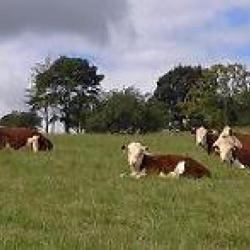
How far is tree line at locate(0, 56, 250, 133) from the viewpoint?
Answer: 4072 inches

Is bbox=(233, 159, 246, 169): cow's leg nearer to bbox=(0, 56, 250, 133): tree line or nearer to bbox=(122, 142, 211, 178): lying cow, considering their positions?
bbox=(122, 142, 211, 178): lying cow

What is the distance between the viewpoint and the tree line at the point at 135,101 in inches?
4072

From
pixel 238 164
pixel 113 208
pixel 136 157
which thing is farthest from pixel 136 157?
pixel 113 208

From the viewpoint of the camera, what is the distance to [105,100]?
4387 inches

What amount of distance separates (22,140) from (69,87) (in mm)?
93825

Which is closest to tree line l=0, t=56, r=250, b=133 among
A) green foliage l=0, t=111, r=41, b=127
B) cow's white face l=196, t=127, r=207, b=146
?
green foliage l=0, t=111, r=41, b=127

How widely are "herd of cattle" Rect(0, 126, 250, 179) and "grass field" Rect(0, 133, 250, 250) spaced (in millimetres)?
674

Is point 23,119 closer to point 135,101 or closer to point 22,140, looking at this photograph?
point 135,101

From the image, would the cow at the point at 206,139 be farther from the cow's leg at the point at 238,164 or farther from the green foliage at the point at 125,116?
the green foliage at the point at 125,116

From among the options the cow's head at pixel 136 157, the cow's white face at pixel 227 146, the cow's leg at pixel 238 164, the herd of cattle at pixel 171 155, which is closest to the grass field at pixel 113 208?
the cow's head at pixel 136 157

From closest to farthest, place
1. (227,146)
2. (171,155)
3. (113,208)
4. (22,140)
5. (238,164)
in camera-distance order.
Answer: (113,208) < (171,155) < (238,164) < (227,146) < (22,140)

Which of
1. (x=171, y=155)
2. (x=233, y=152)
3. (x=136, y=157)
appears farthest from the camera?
(x=233, y=152)

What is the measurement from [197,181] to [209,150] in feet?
37.3

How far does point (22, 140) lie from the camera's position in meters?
31.0
